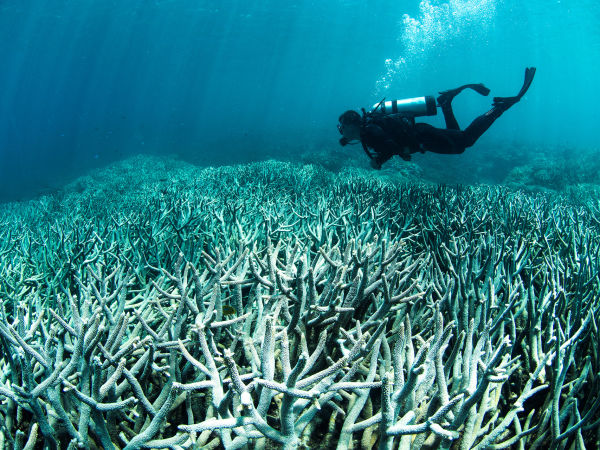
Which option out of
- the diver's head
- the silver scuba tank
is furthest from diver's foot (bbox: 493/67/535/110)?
the diver's head

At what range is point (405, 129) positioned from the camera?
20.7 feet

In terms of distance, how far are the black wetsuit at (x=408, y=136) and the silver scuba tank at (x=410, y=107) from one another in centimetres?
26

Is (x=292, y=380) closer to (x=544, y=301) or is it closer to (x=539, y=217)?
(x=544, y=301)

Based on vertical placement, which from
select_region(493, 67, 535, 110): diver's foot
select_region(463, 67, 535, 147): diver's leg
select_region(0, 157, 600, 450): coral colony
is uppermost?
select_region(493, 67, 535, 110): diver's foot

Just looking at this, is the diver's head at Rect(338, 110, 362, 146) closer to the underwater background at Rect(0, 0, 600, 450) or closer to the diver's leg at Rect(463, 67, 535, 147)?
the underwater background at Rect(0, 0, 600, 450)

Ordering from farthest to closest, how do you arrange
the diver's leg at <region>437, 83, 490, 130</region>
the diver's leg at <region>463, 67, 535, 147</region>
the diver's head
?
the diver's leg at <region>437, 83, 490, 130</region> < the diver's leg at <region>463, 67, 535, 147</region> < the diver's head

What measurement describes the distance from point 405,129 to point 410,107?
0.70m

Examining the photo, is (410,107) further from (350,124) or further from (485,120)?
(485,120)

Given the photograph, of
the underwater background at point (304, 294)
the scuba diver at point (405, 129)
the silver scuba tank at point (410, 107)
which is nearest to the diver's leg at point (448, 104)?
the scuba diver at point (405, 129)

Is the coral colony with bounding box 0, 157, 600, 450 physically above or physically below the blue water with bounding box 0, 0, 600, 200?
below

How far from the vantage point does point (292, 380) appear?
1062 mm

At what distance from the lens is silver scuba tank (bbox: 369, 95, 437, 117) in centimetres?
660

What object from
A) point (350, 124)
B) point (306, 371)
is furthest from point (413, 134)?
point (306, 371)

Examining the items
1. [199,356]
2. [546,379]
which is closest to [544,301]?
[546,379]
